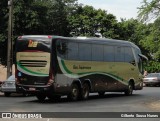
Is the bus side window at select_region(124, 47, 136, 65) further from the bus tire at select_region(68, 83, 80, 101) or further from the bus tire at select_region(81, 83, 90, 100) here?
the bus tire at select_region(68, 83, 80, 101)

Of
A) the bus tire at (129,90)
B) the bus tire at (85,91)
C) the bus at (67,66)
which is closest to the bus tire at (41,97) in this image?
the bus at (67,66)

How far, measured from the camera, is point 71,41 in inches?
980

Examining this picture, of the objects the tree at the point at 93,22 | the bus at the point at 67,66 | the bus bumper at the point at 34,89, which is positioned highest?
the tree at the point at 93,22

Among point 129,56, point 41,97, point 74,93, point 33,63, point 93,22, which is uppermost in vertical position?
point 93,22

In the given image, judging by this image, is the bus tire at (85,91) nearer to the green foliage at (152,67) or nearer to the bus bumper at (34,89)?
the bus bumper at (34,89)

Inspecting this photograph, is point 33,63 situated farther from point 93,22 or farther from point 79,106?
point 93,22

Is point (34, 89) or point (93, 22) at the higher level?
point (93, 22)

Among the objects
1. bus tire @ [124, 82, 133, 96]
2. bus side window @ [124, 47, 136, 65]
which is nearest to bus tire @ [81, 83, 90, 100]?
bus side window @ [124, 47, 136, 65]

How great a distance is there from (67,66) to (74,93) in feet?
5.26

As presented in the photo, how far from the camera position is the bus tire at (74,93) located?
81.6ft

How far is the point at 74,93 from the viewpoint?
82.2ft

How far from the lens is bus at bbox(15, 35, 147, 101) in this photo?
77.0ft

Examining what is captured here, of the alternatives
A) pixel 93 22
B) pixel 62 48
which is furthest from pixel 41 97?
pixel 93 22

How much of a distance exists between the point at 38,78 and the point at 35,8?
2254cm
